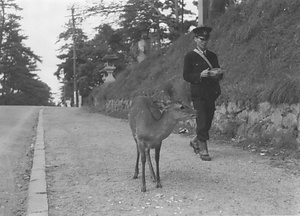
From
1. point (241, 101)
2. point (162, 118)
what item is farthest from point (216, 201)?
point (241, 101)

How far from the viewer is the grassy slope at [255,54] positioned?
306 inches

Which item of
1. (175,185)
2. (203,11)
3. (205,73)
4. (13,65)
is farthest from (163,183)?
(13,65)

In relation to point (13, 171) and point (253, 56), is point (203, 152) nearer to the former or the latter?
point (13, 171)

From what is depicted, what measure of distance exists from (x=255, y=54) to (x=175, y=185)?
6.04 m

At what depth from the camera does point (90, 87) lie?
30.5 m

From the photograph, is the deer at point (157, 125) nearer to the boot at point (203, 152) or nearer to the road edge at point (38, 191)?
the road edge at point (38, 191)

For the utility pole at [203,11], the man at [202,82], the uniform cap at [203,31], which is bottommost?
the man at [202,82]

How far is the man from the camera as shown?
20.6 ft

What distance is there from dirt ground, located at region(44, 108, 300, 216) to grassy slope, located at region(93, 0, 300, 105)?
61.3 inches

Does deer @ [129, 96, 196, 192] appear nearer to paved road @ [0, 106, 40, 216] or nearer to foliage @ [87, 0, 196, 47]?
paved road @ [0, 106, 40, 216]

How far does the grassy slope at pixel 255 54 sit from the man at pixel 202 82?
170cm

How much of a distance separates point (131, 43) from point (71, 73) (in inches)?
723

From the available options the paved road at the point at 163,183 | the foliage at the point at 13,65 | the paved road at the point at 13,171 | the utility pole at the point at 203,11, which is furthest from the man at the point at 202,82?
the foliage at the point at 13,65

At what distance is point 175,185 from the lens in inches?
193
